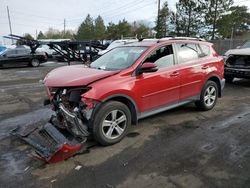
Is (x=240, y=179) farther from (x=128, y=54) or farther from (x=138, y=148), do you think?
(x=128, y=54)

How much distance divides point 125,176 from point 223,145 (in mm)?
1864

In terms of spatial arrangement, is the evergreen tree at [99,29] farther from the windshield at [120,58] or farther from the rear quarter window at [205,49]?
the windshield at [120,58]

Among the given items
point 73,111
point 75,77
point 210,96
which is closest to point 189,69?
point 210,96

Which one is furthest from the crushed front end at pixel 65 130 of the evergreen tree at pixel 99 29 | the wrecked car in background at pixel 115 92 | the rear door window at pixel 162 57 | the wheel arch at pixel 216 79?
the evergreen tree at pixel 99 29

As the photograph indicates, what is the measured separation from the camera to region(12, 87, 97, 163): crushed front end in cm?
326

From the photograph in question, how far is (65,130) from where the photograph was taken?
3.83m

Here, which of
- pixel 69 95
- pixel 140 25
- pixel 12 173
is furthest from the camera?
pixel 140 25

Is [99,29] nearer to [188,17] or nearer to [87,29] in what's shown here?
[87,29]

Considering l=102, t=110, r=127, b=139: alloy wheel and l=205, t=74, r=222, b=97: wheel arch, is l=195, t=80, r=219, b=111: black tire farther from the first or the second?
l=102, t=110, r=127, b=139: alloy wheel

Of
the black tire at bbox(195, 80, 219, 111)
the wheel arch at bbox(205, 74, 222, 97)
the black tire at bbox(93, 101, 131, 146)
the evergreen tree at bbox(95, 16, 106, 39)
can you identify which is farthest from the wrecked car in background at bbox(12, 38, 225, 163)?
the evergreen tree at bbox(95, 16, 106, 39)

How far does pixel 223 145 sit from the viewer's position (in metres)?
3.83

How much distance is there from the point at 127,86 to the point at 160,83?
80 cm

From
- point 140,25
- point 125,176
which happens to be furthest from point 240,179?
point 140,25

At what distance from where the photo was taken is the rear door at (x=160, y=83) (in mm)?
4113
